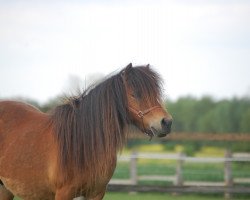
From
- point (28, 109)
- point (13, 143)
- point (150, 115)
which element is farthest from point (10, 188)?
point (150, 115)

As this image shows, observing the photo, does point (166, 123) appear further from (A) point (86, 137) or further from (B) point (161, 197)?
(B) point (161, 197)

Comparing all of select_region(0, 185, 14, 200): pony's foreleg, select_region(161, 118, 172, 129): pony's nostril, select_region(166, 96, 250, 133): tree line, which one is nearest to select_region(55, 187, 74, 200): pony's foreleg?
select_region(161, 118, 172, 129): pony's nostril

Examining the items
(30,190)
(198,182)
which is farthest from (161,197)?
(30,190)

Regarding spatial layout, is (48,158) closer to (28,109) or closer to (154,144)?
(28,109)

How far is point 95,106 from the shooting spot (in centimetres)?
658

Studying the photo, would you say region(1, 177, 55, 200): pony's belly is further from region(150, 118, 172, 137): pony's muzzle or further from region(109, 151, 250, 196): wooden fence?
region(109, 151, 250, 196): wooden fence

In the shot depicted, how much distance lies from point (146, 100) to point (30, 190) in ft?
5.27

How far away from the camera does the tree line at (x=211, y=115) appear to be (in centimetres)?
3548

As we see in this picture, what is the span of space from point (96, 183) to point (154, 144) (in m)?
30.6

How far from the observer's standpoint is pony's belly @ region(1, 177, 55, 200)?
21.8 feet

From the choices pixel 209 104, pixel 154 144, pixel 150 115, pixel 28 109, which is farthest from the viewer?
pixel 209 104

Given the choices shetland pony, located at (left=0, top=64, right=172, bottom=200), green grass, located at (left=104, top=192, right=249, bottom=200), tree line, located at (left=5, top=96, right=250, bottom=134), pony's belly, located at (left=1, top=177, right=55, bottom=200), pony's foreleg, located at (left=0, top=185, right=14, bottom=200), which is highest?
shetland pony, located at (left=0, top=64, right=172, bottom=200)

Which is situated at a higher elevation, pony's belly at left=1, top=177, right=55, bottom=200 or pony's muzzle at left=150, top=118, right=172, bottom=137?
pony's muzzle at left=150, top=118, right=172, bottom=137

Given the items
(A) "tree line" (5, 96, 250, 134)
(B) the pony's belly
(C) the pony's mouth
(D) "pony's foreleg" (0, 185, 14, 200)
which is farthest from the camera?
(A) "tree line" (5, 96, 250, 134)
